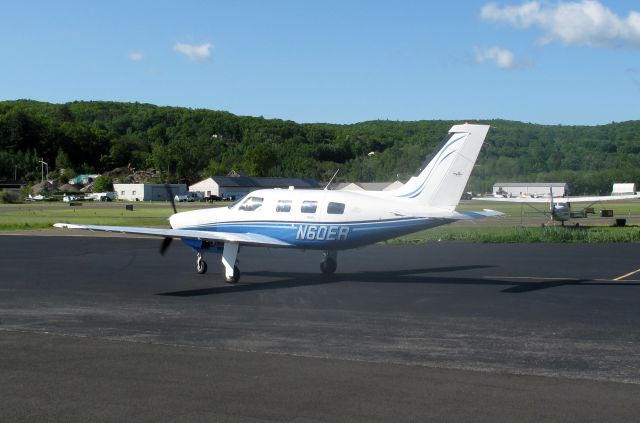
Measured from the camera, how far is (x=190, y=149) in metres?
106

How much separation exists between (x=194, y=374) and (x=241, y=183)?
3654 inches

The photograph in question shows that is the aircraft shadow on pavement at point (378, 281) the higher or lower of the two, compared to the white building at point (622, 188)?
lower

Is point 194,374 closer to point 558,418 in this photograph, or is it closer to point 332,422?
point 332,422

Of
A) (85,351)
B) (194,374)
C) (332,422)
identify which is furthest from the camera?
(85,351)

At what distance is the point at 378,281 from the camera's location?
71.8 ft

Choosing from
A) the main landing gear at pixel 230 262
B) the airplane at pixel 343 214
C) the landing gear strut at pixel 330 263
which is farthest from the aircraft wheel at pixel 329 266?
the main landing gear at pixel 230 262

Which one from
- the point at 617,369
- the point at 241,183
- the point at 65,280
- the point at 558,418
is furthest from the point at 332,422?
the point at 241,183

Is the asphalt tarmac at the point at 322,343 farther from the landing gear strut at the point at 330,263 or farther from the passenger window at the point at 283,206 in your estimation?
the passenger window at the point at 283,206

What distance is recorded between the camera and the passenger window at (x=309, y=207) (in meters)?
21.0

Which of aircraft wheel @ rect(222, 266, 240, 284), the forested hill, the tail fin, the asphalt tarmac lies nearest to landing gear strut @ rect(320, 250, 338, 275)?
the asphalt tarmac

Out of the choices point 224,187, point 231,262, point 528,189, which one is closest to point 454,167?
point 231,262

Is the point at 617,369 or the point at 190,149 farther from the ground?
the point at 190,149

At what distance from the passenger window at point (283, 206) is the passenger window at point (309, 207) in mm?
411

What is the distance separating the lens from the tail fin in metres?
20.1
